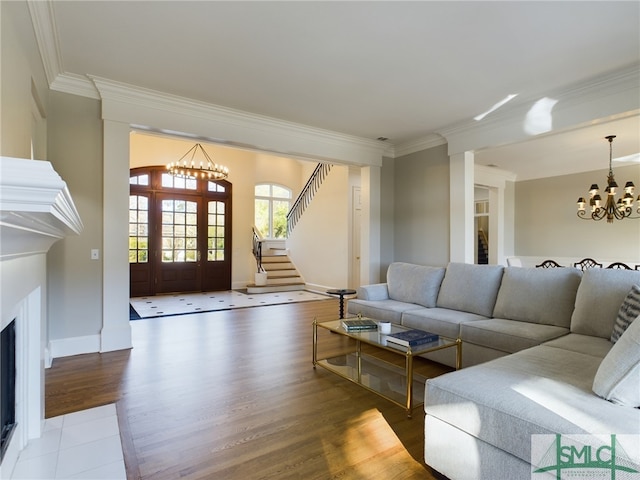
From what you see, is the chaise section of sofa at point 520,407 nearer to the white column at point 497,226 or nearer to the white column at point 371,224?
the white column at point 371,224

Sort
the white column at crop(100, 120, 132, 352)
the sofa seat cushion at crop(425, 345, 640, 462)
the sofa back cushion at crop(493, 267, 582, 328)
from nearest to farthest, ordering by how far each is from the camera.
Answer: the sofa seat cushion at crop(425, 345, 640, 462)
the sofa back cushion at crop(493, 267, 582, 328)
the white column at crop(100, 120, 132, 352)

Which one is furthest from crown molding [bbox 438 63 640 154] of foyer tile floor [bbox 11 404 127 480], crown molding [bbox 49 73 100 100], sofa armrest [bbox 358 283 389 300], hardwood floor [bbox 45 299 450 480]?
foyer tile floor [bbox 11 404 127 480]

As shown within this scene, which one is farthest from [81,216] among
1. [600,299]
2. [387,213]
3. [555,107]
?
[555,107]

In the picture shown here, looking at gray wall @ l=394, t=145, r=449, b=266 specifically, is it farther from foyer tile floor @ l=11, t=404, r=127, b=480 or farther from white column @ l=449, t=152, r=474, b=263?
foyer tile floor @ l=11, t=404, r=127, b=480

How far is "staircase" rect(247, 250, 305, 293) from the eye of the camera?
8.94m

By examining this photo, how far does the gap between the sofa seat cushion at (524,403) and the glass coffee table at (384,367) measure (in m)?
0.58

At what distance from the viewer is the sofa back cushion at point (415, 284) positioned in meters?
4.25

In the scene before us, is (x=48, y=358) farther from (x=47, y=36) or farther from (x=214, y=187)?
(x=214, y=187)

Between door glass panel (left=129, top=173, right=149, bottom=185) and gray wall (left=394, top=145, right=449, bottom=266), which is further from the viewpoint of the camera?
door glass panel (left=129, top=173, right=149, bottom=185)

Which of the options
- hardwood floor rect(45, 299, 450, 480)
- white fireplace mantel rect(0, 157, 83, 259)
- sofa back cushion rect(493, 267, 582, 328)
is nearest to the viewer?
white fireplace mantel rect(0, 157, 83, 259)

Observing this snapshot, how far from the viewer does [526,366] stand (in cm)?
203

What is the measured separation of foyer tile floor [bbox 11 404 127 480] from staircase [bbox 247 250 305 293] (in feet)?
21.1

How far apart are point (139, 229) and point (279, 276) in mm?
3622

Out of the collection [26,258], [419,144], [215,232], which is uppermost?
[419,144]
